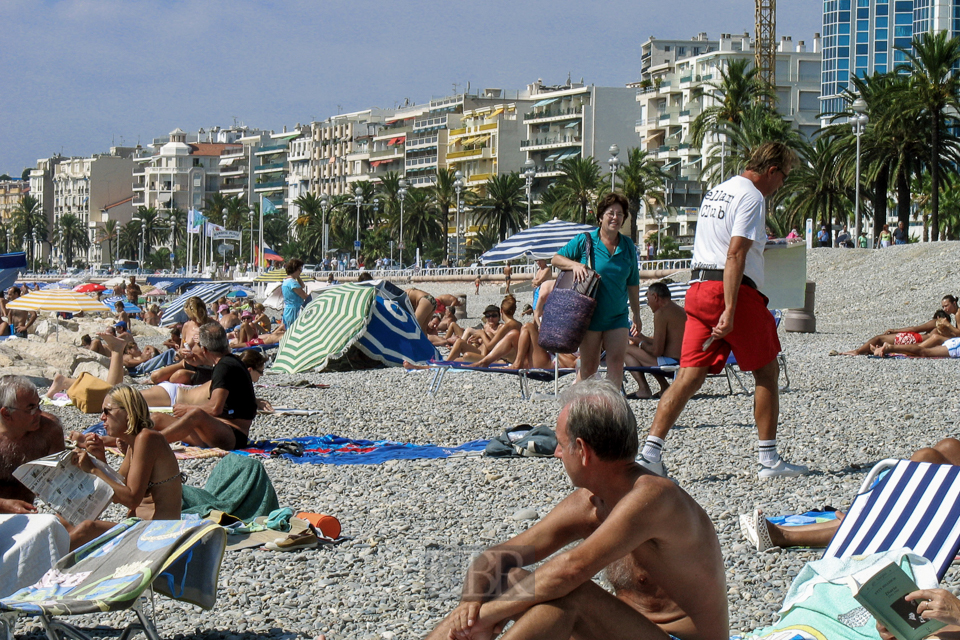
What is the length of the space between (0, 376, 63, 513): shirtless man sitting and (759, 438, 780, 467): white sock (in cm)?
324

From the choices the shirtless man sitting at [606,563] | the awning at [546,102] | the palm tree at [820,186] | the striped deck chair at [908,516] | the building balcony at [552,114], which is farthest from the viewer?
the awning at [546,102]

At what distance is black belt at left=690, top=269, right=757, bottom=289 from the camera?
521 cm

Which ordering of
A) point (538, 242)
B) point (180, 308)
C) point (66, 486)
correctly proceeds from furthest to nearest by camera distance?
point (180, 308), point (538, 242), point (66, 486)

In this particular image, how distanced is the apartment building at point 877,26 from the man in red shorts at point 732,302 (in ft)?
327

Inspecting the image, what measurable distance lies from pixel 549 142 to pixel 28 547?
270ft

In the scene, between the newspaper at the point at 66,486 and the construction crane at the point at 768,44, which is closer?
the newspaper at the point at 66,486

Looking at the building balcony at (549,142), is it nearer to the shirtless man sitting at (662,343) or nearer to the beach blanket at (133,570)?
the shirtless man sitting at (662,343)

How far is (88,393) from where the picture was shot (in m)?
9.73

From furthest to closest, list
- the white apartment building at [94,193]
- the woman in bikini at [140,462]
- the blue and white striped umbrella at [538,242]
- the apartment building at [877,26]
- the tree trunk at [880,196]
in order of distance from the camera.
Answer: the white apartment building at [94,193] → the apartment building at [877,26] → the tree trunk at [880,196] → the blue and white striped umbrella at [538,242] → the woman in bikini at [140,462]

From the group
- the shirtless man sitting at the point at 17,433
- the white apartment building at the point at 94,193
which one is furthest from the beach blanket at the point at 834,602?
the white apartment building at the point at 94,193

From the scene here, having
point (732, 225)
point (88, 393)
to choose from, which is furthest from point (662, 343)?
point (88, 393)

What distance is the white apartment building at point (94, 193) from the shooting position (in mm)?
140000

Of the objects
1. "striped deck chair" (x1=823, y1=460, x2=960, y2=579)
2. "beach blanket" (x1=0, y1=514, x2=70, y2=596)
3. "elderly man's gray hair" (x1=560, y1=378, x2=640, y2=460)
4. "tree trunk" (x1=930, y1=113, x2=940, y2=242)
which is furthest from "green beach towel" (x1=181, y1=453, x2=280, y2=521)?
"tree trunk" (x1=930, y1=113, x2=940, y2=242)

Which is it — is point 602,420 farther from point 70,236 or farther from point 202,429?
point 70,236
